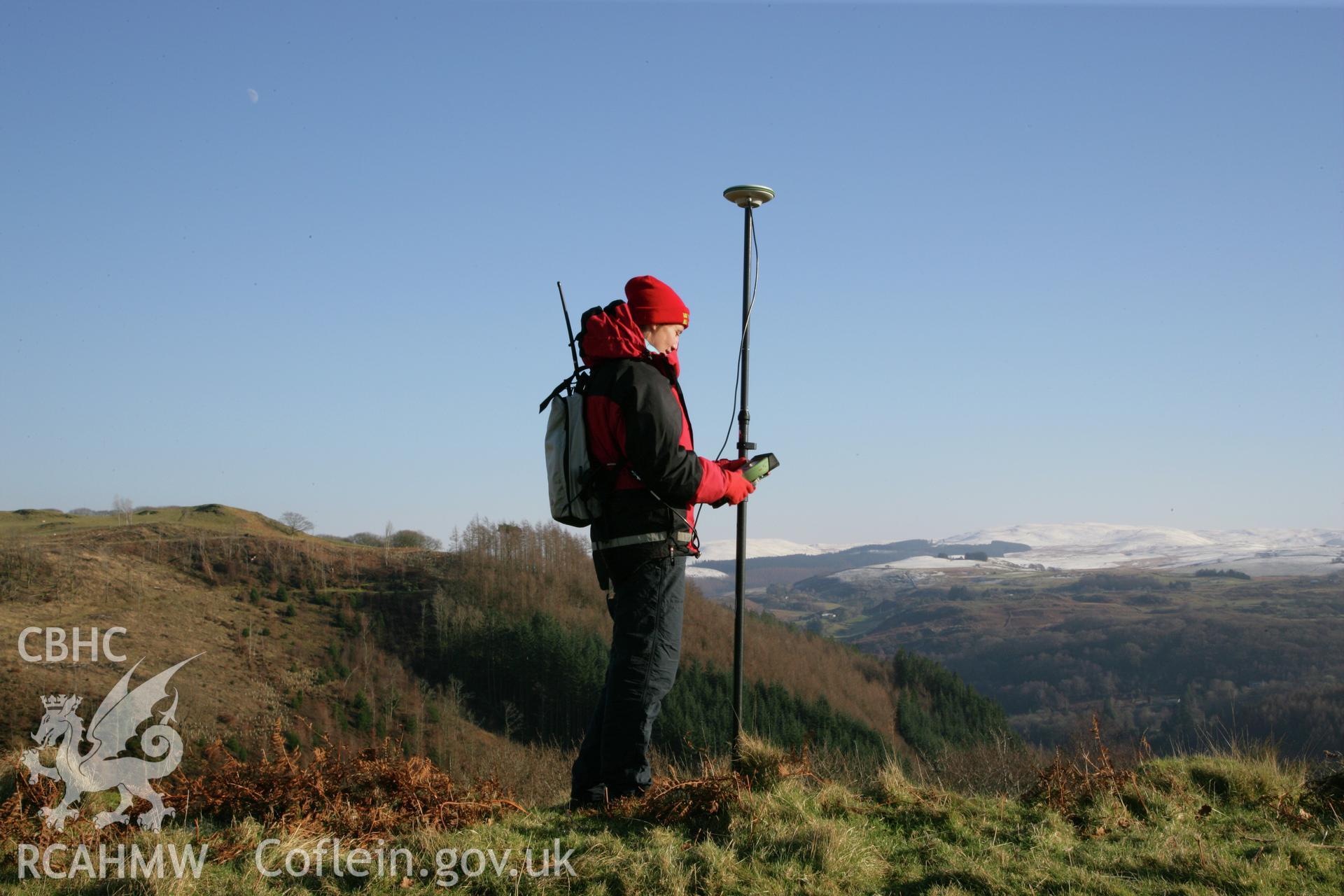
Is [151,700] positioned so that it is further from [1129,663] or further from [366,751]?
[1129,663]

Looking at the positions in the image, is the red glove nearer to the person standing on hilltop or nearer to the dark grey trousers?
the person standing on hilltop

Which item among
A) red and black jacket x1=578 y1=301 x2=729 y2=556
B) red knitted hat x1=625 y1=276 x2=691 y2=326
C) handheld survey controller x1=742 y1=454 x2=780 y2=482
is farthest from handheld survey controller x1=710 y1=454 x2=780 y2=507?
red knitted hat x1=625 y1=276 x2=691 y2=326

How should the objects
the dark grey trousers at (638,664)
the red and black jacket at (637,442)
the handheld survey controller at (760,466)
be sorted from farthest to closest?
the handheld survey controller at (760,466) < the dark grey trousers at (638,664) < the red and black jacket at (637,442)

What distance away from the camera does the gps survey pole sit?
18.4ft

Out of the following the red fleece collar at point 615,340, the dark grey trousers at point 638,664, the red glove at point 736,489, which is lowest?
the dark grey trousers at point 638,664

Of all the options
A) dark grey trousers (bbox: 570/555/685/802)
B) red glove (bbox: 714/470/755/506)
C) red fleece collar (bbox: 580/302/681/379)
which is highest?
red fleece collar (bbox: 580/302/681/379)

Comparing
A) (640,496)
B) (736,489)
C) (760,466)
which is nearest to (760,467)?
(760,466)

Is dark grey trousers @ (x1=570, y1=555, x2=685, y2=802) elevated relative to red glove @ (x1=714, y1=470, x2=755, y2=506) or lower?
lower

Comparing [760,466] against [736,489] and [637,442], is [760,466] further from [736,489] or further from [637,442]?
[637,442]

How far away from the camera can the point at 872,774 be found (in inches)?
221

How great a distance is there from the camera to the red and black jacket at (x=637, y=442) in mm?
4398

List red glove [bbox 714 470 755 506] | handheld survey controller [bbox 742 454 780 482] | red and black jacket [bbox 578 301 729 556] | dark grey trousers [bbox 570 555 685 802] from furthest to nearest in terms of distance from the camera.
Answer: handheld survey controller [bbox 742 454 780 482], red glove [bbox 714 470 755 506], dark grey trousers [bbox 570 555 685 802], red and black jacket [bbox 578 301 729 556]

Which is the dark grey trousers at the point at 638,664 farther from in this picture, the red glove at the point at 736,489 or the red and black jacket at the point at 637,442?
the red glove at the point at 736,489

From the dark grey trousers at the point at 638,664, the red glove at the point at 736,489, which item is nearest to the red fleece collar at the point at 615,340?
the red glove at the point at 736,489
